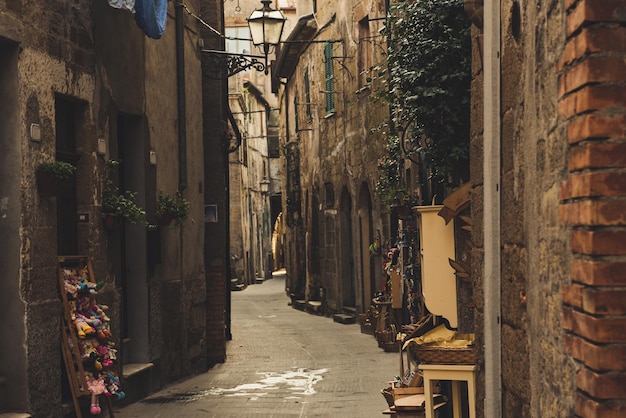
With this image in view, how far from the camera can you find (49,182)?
28.7 feet

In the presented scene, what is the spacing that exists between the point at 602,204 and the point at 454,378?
180 inches

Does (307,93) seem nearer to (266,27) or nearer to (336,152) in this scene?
(336,152)

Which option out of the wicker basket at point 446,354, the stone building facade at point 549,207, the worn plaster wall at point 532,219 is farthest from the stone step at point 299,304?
the worn plaster wall at point 532,219

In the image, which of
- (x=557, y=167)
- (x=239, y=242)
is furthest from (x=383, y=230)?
(x=239, y=242)

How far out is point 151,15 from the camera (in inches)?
417

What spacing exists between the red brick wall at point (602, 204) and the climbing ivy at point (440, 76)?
595cm

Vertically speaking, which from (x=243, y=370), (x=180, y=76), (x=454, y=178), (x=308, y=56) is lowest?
(x=243, y=370)

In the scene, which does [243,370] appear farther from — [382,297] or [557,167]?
[557,167]

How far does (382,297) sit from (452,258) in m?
9.06

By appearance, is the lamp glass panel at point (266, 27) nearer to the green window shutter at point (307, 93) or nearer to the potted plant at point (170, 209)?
the potted plant at point (170, 209)

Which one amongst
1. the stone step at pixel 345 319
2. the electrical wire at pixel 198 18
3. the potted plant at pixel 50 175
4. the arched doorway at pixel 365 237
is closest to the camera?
the potted plant at pixel 50 175

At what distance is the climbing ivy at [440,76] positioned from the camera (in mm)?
9070

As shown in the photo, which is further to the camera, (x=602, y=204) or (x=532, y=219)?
(x=532, y=219)

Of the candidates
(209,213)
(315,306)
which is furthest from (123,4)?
(315,306)
